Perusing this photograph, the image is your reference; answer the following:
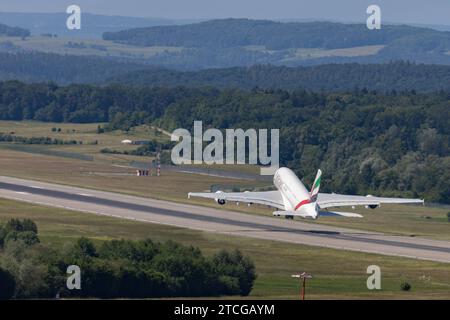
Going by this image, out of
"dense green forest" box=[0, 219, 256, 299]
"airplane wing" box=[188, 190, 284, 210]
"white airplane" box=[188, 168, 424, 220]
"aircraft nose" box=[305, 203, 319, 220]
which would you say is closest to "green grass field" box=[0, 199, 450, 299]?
"dense green forest" box=[0, 219, 256, 299]

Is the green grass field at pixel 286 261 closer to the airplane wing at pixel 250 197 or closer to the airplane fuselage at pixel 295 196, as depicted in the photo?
→ the airplane fuselage at pixel 295 196

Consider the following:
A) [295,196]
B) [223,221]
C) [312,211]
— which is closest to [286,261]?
[312,211]

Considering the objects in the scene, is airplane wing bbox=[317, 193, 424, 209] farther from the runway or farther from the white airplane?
the runway

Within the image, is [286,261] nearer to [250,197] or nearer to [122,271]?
[122,271]

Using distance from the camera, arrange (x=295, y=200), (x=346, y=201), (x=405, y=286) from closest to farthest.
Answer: (x=405, y=286) < (x=295, y=200) < (x=346, y=201)
